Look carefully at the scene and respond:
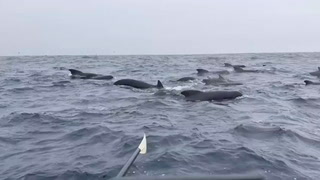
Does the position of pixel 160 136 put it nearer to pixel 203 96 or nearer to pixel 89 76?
pixel 203 96

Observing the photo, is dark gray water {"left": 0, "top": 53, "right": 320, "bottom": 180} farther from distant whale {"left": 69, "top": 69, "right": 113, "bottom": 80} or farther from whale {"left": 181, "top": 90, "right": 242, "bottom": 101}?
distant whale {"left": 69, "top": 69, "right": 113, "bottom": 80}

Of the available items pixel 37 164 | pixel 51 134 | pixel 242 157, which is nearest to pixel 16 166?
pixel 37 164

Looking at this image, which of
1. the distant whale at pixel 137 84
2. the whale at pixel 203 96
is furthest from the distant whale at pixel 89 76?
the whale at pixel 203 96

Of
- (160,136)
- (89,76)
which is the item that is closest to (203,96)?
(160,136)

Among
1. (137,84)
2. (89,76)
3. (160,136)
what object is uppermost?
(160,136)

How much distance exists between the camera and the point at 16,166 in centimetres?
861

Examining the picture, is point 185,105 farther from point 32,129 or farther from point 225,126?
point 32,129

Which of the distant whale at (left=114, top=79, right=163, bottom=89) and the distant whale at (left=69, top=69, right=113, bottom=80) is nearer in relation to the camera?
the distant whale at (left=114, top=79, right=163, bottom=89)

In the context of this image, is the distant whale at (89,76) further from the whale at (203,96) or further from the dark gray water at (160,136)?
the whale at (203,96)

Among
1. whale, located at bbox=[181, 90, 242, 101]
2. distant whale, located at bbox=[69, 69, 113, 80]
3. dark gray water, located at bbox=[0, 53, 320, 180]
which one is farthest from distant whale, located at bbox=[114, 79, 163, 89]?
distant whale, located at bbox=[69, 69, 113, 80]

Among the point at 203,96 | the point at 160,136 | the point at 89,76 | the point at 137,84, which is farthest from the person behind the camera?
the point at 89,76

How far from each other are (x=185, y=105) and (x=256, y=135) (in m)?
5.81

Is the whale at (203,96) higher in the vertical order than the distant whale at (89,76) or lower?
higher

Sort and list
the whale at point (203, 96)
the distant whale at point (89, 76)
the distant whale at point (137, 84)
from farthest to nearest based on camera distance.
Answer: the distant whale at point (89, 76) < the distant whale at point (137, 84) < the whale at point (203, 96)
